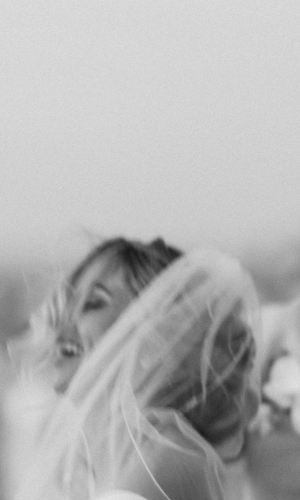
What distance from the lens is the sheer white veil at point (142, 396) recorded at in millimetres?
999

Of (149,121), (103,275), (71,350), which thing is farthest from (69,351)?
(149,121)

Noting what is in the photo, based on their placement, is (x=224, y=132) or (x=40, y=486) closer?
(x=40, y=486)

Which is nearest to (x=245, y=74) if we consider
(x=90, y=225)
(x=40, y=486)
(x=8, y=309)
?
(x=90, y=225)

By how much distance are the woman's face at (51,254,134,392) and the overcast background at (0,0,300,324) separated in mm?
52

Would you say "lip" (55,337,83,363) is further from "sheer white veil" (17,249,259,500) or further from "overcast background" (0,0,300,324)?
"overcast background" (0,0,300,324)

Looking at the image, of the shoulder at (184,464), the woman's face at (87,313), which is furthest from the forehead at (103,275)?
the shoulder at (184,464)

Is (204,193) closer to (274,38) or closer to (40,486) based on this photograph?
(274,38)

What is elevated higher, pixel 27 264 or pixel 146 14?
pixel 146 14

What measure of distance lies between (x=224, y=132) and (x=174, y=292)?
0.24 meters

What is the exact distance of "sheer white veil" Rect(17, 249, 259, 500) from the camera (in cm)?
100

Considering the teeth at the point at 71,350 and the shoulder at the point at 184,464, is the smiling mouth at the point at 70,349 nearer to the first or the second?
the teeth at the point at 71,350

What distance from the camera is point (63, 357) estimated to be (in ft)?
3.34

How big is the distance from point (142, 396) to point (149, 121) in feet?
1.20

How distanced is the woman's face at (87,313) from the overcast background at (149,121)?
0.17 ft
